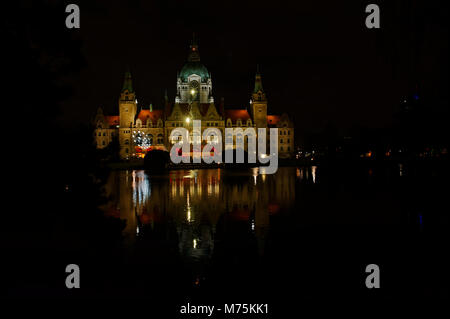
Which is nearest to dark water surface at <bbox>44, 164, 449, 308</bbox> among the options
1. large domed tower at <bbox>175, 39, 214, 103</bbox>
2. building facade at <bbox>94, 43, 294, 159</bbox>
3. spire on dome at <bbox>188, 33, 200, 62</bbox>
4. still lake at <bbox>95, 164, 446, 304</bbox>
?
still lake at <bbox>95, 164, 446, 304</bbox>

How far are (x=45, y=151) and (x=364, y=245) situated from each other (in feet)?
27.8

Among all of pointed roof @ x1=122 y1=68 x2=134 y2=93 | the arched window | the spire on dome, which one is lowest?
the arched window

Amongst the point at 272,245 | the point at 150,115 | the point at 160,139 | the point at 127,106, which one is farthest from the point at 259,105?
the point at 272,245

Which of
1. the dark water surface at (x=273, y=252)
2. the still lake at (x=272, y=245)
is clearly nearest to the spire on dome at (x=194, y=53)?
the still lake at (x=272, y=245)

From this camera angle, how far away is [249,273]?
33.9 feet

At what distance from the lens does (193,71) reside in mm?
123250

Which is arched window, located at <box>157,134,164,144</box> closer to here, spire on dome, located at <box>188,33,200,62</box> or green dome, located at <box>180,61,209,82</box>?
green dome, located at <box>180,61,209,82</box>

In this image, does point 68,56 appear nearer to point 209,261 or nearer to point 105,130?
point 209,261

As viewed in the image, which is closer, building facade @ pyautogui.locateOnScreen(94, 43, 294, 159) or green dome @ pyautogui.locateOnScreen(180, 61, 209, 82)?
building facade @ pyautogui.locateOnScreen(94, 43, 294, 159)

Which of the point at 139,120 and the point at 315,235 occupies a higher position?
the point at 139,120

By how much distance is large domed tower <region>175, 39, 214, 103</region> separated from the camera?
122 metres
